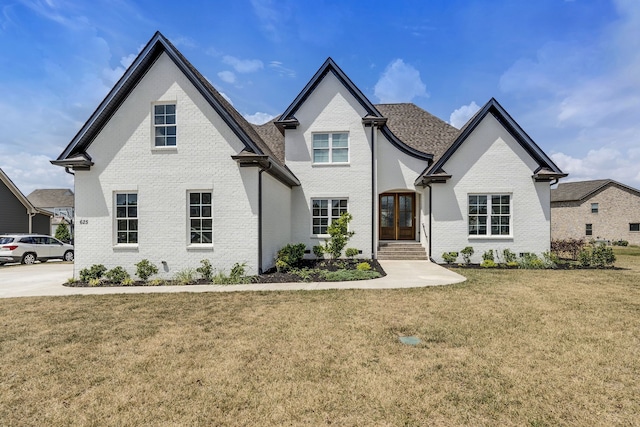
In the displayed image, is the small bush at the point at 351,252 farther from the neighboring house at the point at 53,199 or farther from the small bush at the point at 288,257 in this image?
the neighboring house at the point at 53,199

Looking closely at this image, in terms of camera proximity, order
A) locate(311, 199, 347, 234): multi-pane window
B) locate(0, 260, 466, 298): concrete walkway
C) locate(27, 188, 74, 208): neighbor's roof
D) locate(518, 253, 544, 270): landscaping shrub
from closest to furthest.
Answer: locate(0, 260, 466, 298): concrete walkway
locate(518, 253, 544, 270): landscaping shrub
locate(311, 199, 347, 234): multi-pane window
locate(27, 188, 74, 208): neighbor's roof

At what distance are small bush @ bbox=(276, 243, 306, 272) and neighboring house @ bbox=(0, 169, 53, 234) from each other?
75.6 feet

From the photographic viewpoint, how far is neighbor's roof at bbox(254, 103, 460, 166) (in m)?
17.9

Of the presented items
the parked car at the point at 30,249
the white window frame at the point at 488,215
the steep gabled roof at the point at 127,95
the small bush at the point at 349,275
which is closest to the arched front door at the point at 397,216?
the white window frame at the point at 488,215

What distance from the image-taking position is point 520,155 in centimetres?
1455

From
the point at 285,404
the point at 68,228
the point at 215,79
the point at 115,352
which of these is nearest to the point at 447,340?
the point at 285,404

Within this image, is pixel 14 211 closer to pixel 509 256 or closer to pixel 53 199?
pixel 509 256

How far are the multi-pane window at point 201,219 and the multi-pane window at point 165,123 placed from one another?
2108 mm

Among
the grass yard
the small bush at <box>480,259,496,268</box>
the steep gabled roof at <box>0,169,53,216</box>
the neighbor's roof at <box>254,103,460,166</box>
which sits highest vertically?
the neighbor's roof at <box>254,103,460,166</box>

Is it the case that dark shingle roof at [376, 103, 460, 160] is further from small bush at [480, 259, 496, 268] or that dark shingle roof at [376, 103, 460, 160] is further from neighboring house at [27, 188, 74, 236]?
neighboring house at [27, 188, 74, 236]

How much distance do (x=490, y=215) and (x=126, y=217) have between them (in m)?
15.0

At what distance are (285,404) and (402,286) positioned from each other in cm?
659

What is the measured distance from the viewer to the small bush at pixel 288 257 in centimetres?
1210

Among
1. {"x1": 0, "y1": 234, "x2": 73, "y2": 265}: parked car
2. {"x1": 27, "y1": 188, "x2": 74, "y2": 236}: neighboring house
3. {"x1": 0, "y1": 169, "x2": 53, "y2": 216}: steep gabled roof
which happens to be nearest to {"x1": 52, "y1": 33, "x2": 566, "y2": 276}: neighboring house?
{"x1": 0, "y1": 234, "x2": 73, "y2": 265}: parked car
